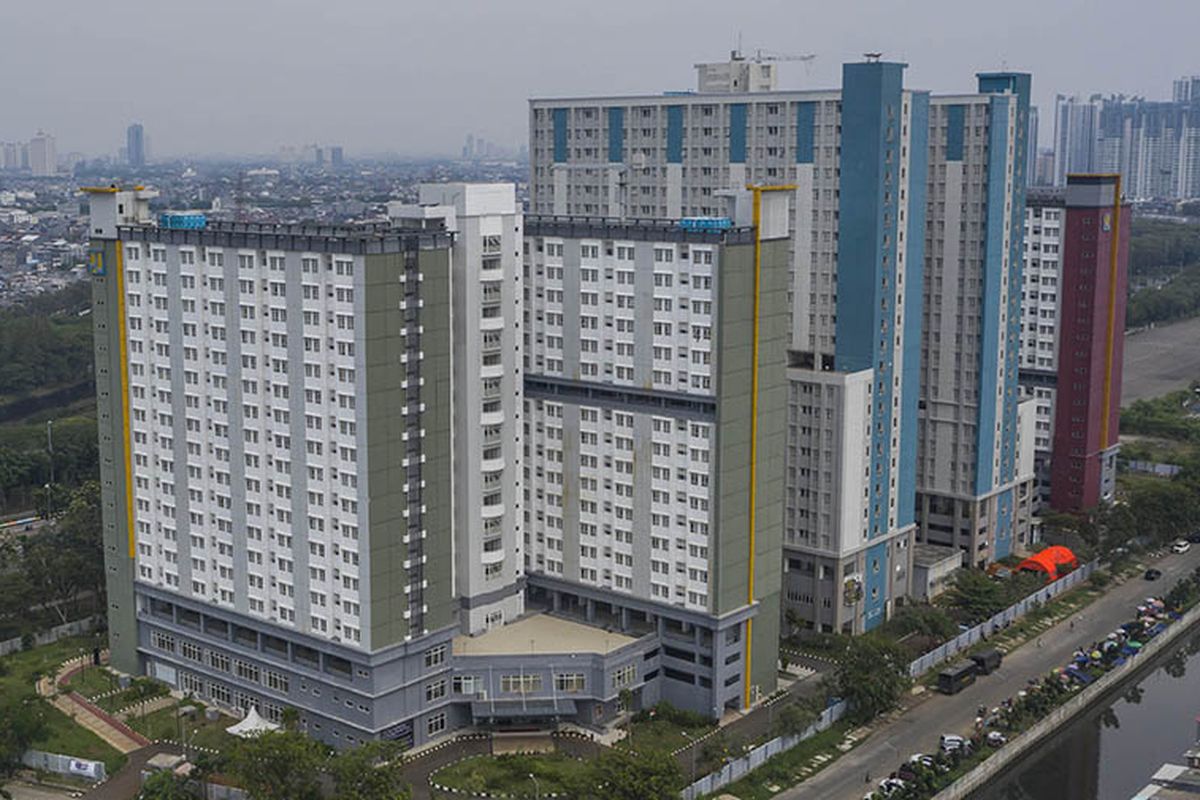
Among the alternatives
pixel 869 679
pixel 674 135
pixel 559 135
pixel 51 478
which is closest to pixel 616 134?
pixel 674 135

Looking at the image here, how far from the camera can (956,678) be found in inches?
1959

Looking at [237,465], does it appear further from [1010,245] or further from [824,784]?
[1010,245]

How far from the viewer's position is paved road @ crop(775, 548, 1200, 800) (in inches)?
1663

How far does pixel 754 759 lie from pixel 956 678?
36.2 ft

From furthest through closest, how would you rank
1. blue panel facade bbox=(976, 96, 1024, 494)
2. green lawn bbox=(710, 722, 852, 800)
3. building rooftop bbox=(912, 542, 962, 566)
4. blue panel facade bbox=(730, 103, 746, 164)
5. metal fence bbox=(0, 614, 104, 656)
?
building rooftop bbox=(912, 542, 962, 566) < blue panel facade bbox=(976, 96, 1024, 494) < blue panel facade bbox=(730, 103, 746, 164) < metal fence bbox=(0, 614, 104, 656) < green lawn bbox=(710, 722, 852, 800)

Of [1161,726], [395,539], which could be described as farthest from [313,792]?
[1161,726]

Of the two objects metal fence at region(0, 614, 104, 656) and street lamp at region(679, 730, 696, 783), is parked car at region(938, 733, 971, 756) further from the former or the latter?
metal fence at region(0, 614, 104, 656)

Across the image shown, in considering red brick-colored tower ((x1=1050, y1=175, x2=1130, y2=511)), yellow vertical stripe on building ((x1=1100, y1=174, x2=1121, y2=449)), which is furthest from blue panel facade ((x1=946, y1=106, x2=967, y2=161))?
yellow vertical stripe on building ((x1=1100, y1=174, x2=1121, y2=449))

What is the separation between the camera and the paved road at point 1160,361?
108m

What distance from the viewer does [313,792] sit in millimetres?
37469

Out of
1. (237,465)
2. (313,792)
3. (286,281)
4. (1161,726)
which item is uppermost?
(286,281)

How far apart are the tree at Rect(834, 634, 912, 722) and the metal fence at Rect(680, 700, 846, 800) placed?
736mm

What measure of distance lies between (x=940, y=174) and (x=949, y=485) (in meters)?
14.1

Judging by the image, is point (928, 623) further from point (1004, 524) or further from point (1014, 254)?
point (1014, 254)
